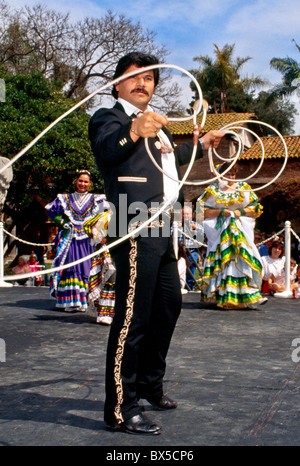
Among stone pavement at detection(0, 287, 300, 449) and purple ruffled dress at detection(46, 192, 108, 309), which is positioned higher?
purple ruffled dress at detection(46, 192, 108, 309)

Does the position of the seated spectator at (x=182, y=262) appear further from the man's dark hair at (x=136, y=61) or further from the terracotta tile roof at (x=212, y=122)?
the terracotta tile roof at (x=212, y=122)

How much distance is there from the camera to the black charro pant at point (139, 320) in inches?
104

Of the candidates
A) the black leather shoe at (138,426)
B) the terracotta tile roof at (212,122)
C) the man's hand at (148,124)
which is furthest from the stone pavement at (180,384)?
the terracotta tile roof at (212,122)

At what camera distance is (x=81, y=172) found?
6.88m

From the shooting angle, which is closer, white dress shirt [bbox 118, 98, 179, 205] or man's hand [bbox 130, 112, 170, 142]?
man's hand [bbox 130, 112, 170, 142]

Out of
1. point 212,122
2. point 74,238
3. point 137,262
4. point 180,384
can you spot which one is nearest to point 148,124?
point 137,262

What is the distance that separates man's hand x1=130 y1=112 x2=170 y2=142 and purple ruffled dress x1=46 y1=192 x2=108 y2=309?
4299 mm

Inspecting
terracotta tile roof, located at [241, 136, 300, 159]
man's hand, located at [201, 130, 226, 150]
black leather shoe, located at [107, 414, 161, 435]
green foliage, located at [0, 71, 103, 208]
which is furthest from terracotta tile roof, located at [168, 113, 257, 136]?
black leather shoe, located at [107, 414, 161, 435]

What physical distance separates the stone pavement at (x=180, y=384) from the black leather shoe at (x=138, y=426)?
28mm

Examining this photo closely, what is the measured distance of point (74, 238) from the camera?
692 cm

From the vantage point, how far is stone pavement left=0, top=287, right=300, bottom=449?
2.52m

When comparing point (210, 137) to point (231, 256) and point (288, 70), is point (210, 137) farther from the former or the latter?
point (288, 70)

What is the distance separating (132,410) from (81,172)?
15.1 ft

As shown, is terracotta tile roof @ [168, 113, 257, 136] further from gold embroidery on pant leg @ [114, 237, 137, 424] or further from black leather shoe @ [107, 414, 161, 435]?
black leather shoe @ [107, 414, 161, 435]
